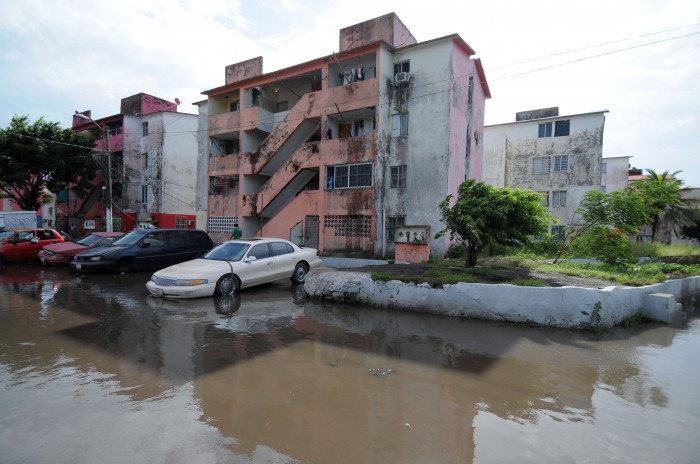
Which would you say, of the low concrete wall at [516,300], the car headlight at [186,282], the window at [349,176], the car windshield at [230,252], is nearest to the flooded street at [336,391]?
the low concrete wall at [516,300]

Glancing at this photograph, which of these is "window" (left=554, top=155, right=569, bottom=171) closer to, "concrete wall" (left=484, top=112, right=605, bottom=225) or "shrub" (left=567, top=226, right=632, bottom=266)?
"concrete wall" (left=484, top=112, right=605, bottom=225)

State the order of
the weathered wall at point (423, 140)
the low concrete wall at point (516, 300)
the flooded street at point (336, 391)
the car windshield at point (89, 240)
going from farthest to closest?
the weathered wall at point (423, 140)
the car windshield at point (89, 240)
the low concrete wall at point (516, 300)
the flooded street at point (336, 391)

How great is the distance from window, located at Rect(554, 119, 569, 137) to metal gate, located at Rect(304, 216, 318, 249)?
17557 millimetres

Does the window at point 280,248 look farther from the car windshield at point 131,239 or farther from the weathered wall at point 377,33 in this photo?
the weathered wall at point 377,33

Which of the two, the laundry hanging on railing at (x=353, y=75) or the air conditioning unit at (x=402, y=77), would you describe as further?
the laundry hanging on railing at (x=353, y=75)

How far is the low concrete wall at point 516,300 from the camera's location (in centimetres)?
702

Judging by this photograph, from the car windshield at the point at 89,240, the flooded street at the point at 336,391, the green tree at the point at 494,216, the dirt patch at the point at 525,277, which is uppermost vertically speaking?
the green tree at the point at 494,216

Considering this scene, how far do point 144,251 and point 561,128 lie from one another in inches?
1016

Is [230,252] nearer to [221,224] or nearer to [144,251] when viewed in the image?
[144,251]

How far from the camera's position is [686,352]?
6.05 m

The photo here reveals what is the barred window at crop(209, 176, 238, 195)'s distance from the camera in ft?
81.8

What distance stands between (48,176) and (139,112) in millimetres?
8337

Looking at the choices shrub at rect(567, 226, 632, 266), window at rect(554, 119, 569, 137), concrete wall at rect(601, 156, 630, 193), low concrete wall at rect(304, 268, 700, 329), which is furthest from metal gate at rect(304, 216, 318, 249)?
concrete wall at rect(601, 156, 630, 193)

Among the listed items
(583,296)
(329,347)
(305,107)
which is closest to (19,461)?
(329,347)
